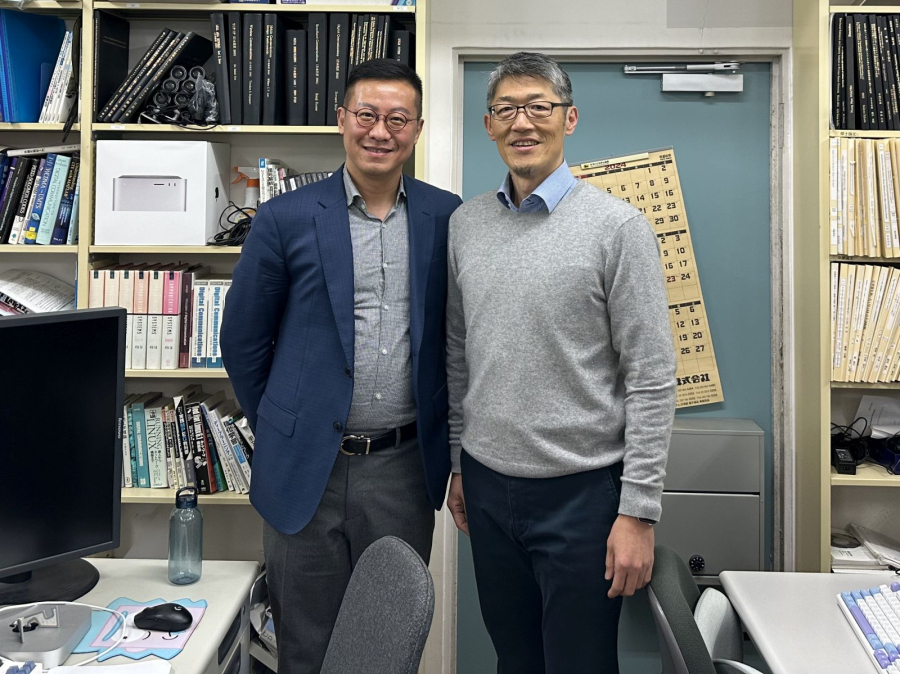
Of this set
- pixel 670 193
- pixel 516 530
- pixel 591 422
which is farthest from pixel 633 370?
pixel 670 193

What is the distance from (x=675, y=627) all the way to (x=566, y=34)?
1.93 meters

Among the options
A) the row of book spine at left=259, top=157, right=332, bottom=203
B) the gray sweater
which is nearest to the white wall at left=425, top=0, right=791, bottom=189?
the row of book spine at left=259, top=157, right=332, bottom=203

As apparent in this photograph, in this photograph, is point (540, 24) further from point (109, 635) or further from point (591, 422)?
point (109, 635)

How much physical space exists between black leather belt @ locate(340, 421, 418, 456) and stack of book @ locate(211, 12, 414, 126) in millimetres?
1018

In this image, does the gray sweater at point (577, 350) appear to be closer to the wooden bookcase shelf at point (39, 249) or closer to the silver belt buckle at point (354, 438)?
the silver belt buckle at point (354, 438)

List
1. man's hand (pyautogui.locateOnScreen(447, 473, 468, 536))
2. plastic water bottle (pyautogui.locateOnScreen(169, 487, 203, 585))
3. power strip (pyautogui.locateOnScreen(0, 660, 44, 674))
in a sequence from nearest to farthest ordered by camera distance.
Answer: power strip (pyautogui.locateOnScreen(0, 660, 44, 674))
plastic water bottle (pyautogui.locateOnScreen(169, 487, 203, 585))
man's hand (pyautogui.locateOnScreen(447, 473, 468, 536))

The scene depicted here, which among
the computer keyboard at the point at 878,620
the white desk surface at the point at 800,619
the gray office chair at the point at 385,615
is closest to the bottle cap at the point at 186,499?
the gray office chair at the point at 385,615

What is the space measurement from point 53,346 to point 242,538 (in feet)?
4.50

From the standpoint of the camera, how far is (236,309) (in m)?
1.73

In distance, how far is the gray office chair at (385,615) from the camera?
935 millimetres

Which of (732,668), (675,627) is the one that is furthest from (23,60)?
(732,668)

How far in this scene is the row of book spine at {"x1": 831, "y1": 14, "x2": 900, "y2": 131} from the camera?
2.18 metres

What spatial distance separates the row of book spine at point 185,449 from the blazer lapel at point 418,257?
0.80 metres

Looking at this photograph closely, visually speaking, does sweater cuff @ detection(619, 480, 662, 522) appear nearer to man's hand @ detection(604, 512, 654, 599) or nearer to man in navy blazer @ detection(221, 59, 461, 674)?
man's hand @ detection(604, 512, 654, 599)
